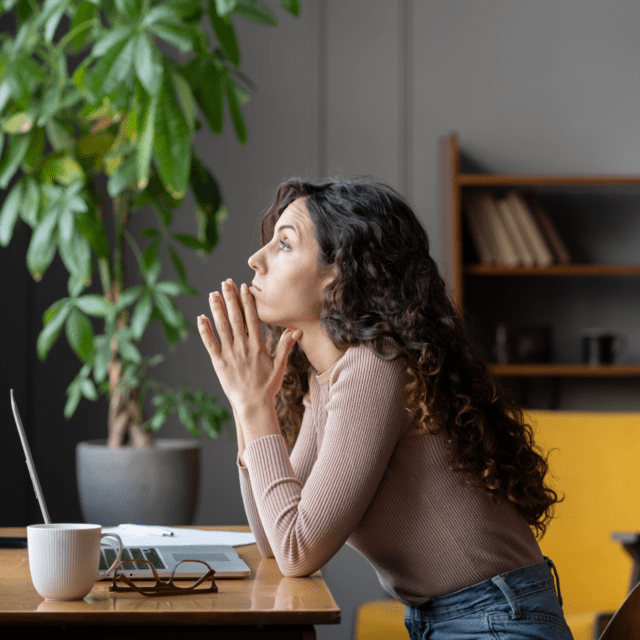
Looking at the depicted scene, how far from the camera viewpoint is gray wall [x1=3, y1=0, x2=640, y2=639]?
3.08m

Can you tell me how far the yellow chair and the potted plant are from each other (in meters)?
0.85

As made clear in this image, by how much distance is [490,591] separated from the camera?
101 centimetres

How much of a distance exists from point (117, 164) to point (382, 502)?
149 centimetres

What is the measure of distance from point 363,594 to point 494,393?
82.1 inches

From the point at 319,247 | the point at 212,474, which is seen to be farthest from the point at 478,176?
the point at 319,247

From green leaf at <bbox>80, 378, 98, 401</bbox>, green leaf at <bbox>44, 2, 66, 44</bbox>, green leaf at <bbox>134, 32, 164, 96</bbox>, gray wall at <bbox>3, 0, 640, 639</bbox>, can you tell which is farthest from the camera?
gray wall at <bbox>3, 0, 640, 639</bbox>

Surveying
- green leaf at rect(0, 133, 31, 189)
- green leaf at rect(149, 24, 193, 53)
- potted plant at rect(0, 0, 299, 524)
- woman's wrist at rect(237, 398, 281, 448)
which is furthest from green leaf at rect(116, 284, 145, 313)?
woman's wrist at rect(237, 398, 281, 448)

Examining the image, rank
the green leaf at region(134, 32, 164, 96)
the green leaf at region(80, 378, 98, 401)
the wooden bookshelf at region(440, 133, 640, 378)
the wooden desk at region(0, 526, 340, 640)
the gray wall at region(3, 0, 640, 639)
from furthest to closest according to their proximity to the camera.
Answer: the gray wall at region(3, 0, 640, 639) → the wooden bookshelf at region(440, 133, 640, 378) → the green leaf at region(80, 378, 98, 401) → the green leaf at region(134, 32, 164, 96) → the wooden desk at region(0, 526, 340, 640)

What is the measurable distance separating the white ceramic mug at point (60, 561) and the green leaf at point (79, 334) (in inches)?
52.2

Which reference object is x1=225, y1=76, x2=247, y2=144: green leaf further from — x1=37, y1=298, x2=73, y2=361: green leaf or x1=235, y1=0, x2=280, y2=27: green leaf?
x1=37, y1=298, x2=73, y2=361: green leaf

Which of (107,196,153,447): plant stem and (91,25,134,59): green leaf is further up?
(91,25,134,59): green leaf

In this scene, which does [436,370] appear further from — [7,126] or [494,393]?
[7,126]

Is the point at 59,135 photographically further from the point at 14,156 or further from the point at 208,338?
the point at 208,338

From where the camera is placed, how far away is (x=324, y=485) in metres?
0.94
